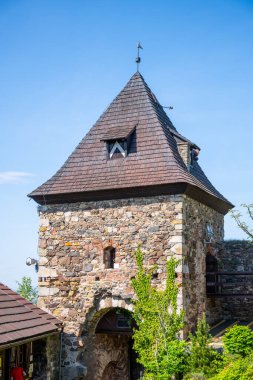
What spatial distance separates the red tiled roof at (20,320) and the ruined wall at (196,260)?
11.7 feet

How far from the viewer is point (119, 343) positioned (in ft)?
57.0

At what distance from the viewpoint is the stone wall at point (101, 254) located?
14406 mm

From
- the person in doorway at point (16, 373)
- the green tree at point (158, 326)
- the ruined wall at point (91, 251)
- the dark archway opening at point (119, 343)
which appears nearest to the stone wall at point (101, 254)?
the ruined wall at point (91, 251)

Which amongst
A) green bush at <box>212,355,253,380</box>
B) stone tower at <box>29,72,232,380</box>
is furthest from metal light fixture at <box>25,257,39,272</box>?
green bush at <box>212,355,253,380</box>

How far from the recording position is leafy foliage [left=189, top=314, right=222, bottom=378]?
12500 mm

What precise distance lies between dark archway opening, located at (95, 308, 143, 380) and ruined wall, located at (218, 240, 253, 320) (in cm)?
320

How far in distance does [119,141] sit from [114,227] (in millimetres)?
2553

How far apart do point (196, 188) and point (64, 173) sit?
3958 millimetres

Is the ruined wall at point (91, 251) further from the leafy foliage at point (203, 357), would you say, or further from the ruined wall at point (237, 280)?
the ruined wall at point (237, 280)

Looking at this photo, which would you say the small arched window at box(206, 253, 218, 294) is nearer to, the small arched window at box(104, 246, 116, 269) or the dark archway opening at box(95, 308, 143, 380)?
the dark archway opening at box(95, 308, 143, 380)

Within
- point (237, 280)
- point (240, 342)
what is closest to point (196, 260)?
Answer: point (237, 280)

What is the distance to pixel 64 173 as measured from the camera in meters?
16.3

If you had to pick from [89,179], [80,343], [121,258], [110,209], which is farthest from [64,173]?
[80,343]

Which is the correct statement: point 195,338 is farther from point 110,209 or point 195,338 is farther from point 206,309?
point 110,209
